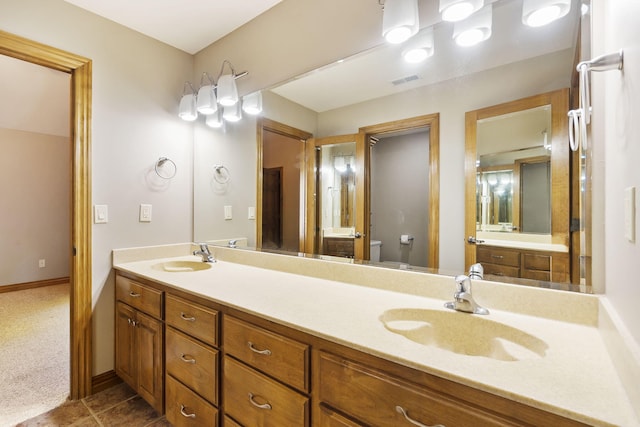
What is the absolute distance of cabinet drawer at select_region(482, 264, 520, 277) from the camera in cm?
117

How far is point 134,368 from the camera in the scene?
5.85 ft

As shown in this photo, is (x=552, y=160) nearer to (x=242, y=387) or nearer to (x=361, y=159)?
(x=361, y=159)

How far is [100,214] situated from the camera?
76.4 inches

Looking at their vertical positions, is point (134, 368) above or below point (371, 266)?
below

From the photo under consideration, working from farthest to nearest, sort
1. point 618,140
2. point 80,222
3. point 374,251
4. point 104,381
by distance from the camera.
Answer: point 104,381, point 80,222, point 374,251, point 618,140

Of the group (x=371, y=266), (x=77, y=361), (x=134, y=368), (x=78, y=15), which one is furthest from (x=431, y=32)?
(x=77, y=361)

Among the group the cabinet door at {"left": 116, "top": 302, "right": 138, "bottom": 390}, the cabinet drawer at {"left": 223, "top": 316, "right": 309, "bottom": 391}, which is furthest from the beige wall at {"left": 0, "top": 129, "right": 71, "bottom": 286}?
the cabinet drawer at {"left": 223, "top": 316, "right": 309, "bottom": 391}

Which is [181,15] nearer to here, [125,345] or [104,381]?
[125,345]

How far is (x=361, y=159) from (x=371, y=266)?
1.95 ft

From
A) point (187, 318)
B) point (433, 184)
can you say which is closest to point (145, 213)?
point (187, 318)

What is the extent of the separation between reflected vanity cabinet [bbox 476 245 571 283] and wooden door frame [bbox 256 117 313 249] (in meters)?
1.01

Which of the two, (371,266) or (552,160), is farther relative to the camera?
(371,266)

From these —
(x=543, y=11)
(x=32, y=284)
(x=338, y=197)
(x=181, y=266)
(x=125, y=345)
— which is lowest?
(x=32, y=284)

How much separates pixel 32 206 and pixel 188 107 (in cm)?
394
